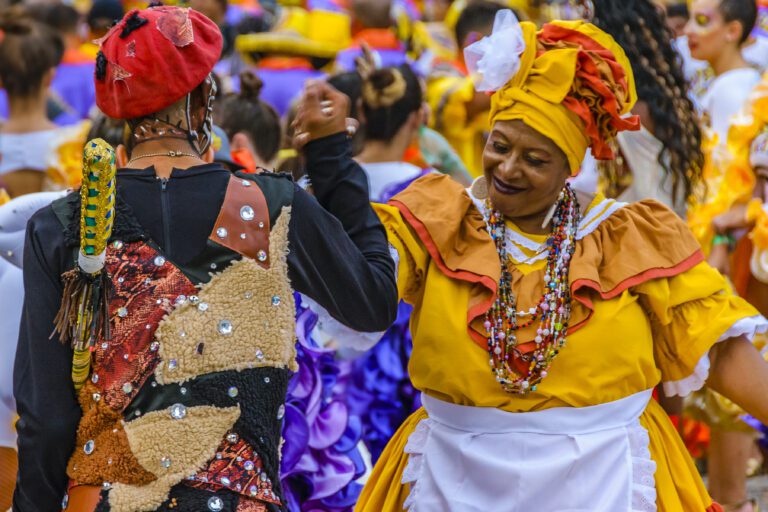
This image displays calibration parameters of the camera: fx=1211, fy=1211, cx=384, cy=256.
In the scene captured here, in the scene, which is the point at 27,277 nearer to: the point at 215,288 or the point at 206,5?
the point at 215,288

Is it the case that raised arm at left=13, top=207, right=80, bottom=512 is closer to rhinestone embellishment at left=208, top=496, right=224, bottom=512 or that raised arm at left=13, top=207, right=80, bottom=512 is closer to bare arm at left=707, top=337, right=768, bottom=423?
rhinestone embellishment at left=208, top=496, right=224, bottom=512

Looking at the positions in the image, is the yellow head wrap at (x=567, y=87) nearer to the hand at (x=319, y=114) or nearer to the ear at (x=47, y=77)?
the hand at (x=319, y=114)

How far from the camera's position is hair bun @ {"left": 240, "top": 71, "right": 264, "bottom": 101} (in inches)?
208

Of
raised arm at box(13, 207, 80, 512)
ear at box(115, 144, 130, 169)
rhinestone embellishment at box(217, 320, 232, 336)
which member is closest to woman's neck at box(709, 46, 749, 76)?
ear at box(115, 144, 130, 169)

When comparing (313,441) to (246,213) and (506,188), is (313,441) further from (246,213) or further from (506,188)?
(246,213)

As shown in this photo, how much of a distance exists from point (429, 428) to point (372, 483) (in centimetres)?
26

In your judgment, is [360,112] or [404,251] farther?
[360,112]

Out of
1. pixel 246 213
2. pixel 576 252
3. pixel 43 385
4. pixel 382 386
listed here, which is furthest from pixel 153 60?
pixel 382 386

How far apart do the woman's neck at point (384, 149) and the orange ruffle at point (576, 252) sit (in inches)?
85.3

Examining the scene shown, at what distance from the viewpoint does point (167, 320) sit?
252 cm

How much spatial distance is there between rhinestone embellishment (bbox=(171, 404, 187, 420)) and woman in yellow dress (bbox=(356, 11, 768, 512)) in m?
0.85

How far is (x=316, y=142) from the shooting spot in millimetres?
2824

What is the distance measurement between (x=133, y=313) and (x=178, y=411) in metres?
0.23

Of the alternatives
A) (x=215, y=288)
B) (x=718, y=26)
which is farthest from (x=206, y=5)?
(x=215, y=288)
